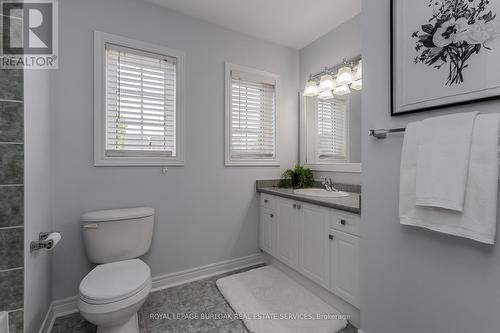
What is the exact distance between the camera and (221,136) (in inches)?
91.7

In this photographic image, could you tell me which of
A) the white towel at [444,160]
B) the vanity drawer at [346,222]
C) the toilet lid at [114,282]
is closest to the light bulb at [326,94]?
the vanity drawer at [346,222]

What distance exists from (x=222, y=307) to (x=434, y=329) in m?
1.35

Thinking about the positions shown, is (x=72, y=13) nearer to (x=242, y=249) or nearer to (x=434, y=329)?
(x=242, y=249)

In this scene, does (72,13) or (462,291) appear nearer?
(462,291)

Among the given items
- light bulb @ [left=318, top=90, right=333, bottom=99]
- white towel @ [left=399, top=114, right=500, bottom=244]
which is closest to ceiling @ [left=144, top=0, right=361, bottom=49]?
light bulb @ [left=318, top=90, right=333, bottom=99]

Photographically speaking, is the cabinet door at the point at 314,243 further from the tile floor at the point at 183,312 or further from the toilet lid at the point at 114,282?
the toilet lid at the point at 114,282

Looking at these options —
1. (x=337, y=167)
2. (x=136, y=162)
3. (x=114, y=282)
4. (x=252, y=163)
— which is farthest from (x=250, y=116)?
(x=114, y=282)

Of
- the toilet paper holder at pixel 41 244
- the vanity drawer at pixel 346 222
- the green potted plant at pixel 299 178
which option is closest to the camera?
the toilet paper holder at pixel 41 244

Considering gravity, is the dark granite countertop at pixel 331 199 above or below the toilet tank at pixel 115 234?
above

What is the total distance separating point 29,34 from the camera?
137cm

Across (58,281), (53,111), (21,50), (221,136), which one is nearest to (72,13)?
(53,111)

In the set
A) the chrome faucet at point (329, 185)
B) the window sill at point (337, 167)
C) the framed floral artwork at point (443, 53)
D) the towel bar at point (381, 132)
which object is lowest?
the chrome faucet at point (329, 185)

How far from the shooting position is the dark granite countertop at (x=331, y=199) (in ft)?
5.14

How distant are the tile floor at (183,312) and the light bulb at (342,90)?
2.00 m
